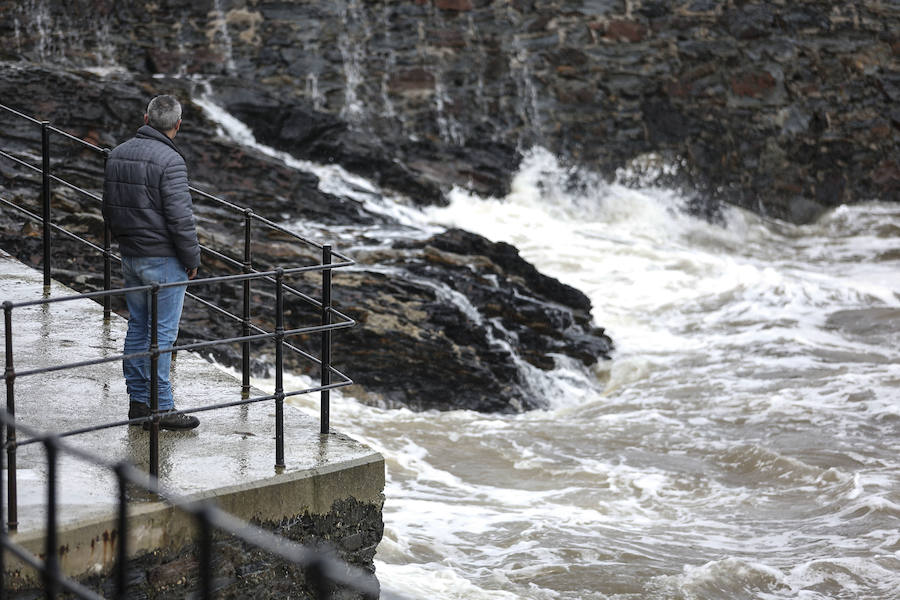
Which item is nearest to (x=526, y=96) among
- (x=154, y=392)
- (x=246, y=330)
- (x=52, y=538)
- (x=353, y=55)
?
(x=353, y=55)

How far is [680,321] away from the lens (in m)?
14.6

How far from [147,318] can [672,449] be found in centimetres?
595

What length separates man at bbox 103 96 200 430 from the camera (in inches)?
199

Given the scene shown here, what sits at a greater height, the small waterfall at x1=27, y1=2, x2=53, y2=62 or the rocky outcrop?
the small waterfall at x1=27, y1=2, x2=53, y2=62

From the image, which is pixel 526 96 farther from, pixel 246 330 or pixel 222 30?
pixel 246 330

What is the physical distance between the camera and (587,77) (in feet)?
65.0

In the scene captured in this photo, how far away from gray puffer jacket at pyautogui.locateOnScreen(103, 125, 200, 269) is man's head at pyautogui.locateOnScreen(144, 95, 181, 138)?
0.10ft

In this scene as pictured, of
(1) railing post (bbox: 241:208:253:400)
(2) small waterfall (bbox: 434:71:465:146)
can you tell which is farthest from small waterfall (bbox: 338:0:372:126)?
(1) railing post (bbox: 241:208:253:400)

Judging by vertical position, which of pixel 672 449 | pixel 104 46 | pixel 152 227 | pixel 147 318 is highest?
pixel 104 46

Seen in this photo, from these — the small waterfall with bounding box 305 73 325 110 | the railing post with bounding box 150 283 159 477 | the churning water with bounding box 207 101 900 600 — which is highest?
the small waterfall with bounding box 305 73 325 110

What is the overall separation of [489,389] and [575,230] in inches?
296

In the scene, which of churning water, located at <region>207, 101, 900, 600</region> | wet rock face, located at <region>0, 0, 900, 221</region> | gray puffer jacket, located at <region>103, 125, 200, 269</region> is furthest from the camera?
wet rock face, located at <region>0, 0, 900, 221</region>

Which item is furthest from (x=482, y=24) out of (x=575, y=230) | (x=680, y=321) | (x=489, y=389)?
(x=489, y=389)

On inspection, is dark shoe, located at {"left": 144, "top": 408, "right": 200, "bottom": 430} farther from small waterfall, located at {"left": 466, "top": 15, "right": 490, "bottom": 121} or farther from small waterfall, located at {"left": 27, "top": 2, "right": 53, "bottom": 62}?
small waterfall, located at {"left": 466, "top": 15, "right": 490, "bottom": 121}
